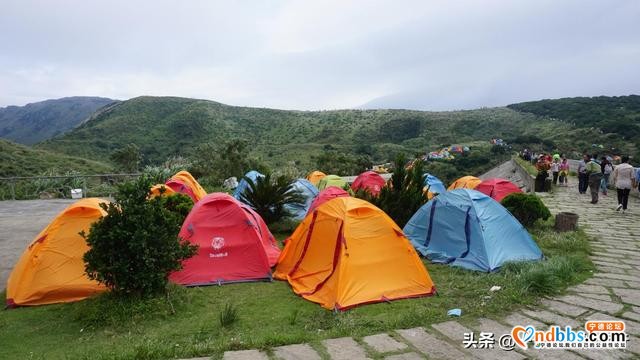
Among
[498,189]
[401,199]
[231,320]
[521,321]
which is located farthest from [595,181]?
[231,320]

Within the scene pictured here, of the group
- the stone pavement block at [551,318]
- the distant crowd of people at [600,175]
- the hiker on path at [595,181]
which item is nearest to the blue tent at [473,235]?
the stone pavement block at [551,318]

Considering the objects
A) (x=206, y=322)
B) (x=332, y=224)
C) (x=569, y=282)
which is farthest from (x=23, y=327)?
(x=569, y=282)

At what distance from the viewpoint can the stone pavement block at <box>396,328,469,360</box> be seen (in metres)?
3.99

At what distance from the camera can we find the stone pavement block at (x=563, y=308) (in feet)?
16.6

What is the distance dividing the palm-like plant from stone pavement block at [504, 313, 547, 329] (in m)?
6.65

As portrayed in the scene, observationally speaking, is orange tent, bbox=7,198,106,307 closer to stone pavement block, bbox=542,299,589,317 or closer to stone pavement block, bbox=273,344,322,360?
stone pavement block, bbox=273,344,322,360

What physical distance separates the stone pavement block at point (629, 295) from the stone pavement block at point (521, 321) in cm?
157

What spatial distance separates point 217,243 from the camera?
22.2 feet

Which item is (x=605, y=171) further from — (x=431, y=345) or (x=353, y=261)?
(x=431, y=345)

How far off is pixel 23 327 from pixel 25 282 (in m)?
1.01

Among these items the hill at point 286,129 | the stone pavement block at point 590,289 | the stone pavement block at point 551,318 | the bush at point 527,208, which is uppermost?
the hill at point 286,129

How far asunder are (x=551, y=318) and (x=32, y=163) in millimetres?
37547

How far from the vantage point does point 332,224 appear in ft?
20.8

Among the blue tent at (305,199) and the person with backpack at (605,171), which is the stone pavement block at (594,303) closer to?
the blue tent at (305,199)
